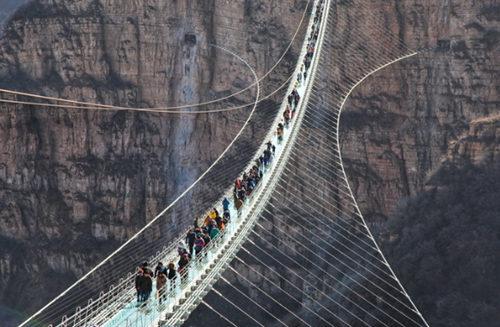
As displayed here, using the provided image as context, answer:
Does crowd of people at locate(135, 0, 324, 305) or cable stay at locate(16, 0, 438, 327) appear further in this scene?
cable stay at locate(16, 0, 438, 327)

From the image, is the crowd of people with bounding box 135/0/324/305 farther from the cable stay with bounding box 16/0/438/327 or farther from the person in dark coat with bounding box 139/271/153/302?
the cable stay with bounding box 16/0/438/327

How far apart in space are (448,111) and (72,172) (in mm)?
17124

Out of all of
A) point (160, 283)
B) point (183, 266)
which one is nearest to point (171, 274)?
point (160, 283)

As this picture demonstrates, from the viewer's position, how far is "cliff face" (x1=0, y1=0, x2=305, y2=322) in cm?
5300

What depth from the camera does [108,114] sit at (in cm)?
5453

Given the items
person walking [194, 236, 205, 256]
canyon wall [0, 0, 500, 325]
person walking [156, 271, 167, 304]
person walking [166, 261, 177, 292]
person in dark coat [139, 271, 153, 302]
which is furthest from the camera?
canyon wall [0, 0, 500, 325]

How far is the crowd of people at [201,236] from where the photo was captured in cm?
2527

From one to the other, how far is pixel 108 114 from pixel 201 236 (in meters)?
27.2

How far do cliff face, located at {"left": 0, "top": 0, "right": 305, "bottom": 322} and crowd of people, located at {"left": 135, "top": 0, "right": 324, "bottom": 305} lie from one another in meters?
14.0

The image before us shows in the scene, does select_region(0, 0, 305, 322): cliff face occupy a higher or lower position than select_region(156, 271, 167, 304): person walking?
lower

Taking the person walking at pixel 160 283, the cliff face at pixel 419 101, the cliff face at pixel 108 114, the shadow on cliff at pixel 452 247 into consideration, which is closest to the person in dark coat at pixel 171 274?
the person walking at pixel 160 283

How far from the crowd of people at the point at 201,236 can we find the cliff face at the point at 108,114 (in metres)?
14.0

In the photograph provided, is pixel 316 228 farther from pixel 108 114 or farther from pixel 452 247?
pixel 108 114

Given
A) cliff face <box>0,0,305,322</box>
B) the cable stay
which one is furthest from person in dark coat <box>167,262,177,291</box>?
cliff face <box>0,0,305,322</box>
